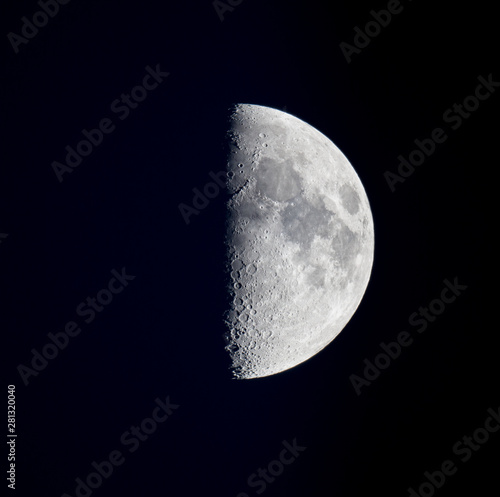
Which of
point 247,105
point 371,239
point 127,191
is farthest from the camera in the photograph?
point 371,239

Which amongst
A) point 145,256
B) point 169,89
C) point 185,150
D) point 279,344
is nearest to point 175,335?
point 145,256

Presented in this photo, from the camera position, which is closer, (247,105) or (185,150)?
(185,150)

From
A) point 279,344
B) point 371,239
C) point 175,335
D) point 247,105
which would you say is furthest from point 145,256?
point 371,239

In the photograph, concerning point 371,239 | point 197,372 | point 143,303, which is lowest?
point 197,372

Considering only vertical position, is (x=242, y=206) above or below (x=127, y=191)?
above

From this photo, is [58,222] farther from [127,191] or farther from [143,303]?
[143,303]

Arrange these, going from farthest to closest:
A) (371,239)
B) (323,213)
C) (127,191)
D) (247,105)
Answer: (371,239) < (247,105) < (323,213) < (127,191)

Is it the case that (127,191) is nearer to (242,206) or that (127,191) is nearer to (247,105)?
(242,206)
